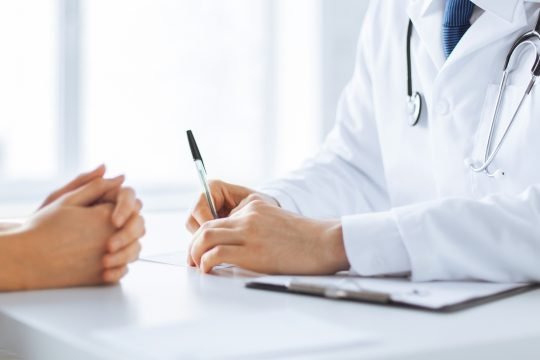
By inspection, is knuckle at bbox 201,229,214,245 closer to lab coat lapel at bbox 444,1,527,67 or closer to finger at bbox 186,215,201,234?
finger at bbox 186,215,201,234

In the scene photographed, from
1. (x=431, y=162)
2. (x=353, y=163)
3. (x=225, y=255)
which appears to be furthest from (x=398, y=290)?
(x=353, y=163)

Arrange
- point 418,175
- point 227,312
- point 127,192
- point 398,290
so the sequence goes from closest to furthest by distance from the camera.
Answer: point 227,312 → point 398,290 → point 127,192 → point 418,175

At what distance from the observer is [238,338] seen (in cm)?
63

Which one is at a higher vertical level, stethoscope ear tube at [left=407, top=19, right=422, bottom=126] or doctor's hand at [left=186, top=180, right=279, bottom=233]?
stethoscope ear tube at [left=407, top=19, right=422, bottom=126]

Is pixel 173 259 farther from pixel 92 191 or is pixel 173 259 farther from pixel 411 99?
pixel 411 99

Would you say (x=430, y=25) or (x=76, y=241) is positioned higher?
(x=430, y=25)

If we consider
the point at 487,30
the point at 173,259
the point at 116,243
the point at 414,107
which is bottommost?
the point at 173,259

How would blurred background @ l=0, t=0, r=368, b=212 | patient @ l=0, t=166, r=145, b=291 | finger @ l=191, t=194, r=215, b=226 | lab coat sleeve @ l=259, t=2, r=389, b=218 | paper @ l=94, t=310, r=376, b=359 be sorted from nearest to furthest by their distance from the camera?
paper @ l=94, t=310, r=376, b=359 < patient @ l=0, t=166, r=145, b=291 < finger @ l=191, t=194, r=215, b=226 < lab coat sleeve @ l=259, t=2, r=389, b=218 < blurred background @ l=0, t=0, r=368, b=212

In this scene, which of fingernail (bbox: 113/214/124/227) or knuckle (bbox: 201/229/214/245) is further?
knuckle (bbox: 201/229/214/245)

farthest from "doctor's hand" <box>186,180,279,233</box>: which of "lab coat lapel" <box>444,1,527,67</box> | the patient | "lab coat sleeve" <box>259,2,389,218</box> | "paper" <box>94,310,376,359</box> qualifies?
"paper" <box>94,310,376,359</box>

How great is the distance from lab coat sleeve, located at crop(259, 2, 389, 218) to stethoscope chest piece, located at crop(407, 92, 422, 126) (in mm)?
201

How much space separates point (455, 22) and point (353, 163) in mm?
403

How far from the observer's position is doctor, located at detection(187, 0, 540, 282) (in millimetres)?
958

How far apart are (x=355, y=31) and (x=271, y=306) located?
Result: 2543 millimetres
